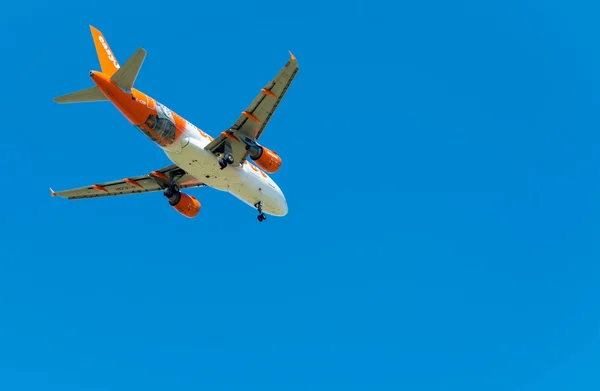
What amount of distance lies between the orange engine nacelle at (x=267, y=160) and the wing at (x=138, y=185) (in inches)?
239

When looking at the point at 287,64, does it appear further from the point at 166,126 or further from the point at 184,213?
the point at 184,213

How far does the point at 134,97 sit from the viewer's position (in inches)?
1704

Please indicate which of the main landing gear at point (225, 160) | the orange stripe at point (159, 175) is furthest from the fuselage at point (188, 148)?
the orange stripe at point (159, 175)

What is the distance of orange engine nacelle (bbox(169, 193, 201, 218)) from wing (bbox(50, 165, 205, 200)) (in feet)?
3.02

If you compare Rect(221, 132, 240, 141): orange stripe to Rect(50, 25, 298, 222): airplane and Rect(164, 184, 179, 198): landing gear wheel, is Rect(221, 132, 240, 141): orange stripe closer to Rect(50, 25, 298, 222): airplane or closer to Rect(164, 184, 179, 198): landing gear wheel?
Rect(50, 25, 298, 222): airplane

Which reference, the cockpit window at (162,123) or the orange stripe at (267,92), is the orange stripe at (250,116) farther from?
the cockpit window at (162,123)

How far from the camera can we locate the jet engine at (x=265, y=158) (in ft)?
156

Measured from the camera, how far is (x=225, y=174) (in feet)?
159

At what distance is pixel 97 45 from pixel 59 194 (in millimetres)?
12570

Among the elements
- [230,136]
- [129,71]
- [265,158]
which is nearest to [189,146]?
[230,136]

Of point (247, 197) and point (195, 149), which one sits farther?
point (247, 197)

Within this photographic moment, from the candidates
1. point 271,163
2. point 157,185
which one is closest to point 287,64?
point 271,163

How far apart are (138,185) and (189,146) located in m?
7.82

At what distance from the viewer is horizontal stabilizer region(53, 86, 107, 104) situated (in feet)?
141
